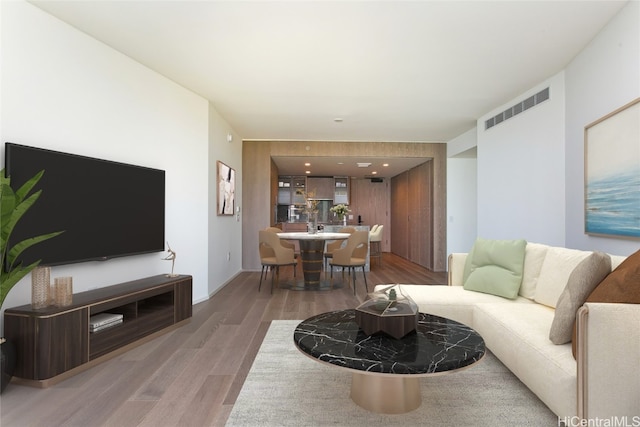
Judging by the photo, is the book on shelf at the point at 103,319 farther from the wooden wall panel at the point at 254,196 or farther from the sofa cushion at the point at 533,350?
the wooden wall panel at the point at 254,196

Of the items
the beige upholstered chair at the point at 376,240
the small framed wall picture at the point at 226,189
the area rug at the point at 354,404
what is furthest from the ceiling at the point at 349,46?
the beige upholstered chair at the point at 376,240

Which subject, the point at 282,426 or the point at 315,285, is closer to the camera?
the point at 282,426

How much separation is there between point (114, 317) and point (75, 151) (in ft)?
4.66

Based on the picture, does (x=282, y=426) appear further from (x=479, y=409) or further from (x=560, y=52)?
(x=560, y=52)

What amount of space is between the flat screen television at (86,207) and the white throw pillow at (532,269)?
141 inches

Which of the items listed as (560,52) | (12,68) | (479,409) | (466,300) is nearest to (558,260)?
(466,300)

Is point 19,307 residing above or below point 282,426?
above

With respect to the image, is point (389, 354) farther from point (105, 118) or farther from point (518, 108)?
point (518, 108)

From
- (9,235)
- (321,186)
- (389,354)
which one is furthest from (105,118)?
(321,186)

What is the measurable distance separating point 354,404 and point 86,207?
8.41 ft

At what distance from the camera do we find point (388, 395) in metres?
1.93

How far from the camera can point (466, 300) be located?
9.71 feet

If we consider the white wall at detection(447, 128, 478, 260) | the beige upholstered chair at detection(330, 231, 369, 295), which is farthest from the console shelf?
the white wall at detection(447, 128, 478, 260)

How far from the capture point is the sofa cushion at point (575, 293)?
1836mm
